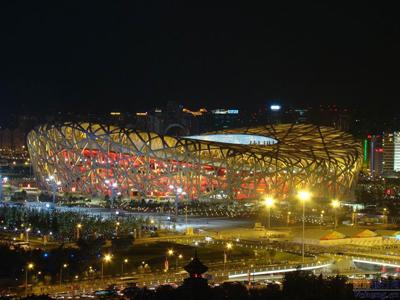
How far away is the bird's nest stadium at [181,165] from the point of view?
63750 millimetres

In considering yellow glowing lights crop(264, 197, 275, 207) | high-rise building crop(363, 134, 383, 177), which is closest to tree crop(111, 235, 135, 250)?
yellow glowing lights crop(264, 197, 275, 207)

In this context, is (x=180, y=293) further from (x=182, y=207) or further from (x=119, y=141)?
(x=119, y=141)

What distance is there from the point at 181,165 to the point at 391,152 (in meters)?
74.3

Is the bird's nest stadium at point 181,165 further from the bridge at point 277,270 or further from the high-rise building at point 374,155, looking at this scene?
the high-rise building at point 374,155

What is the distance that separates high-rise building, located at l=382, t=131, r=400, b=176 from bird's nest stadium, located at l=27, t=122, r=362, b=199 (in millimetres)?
63541

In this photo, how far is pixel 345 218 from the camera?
5972 cm

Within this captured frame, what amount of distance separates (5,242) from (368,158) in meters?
96.7

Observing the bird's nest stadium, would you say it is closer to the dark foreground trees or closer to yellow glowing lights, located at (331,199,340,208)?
yellow glowing lights, located at (331,199,340,208)

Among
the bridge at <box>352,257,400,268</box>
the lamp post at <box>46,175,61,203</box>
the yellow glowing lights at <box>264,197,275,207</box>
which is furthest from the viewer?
the lamp post at <box>46,175,61,203</box>

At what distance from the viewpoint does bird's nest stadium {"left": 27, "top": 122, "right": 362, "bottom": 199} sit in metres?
63.8

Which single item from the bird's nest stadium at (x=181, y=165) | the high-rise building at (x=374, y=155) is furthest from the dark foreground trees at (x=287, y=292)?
the high-rise building at (x=374, y=155)

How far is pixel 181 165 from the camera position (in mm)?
64562

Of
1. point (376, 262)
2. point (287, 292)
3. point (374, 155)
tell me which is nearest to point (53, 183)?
point (376, 262)

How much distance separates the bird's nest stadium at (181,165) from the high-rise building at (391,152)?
208ft
